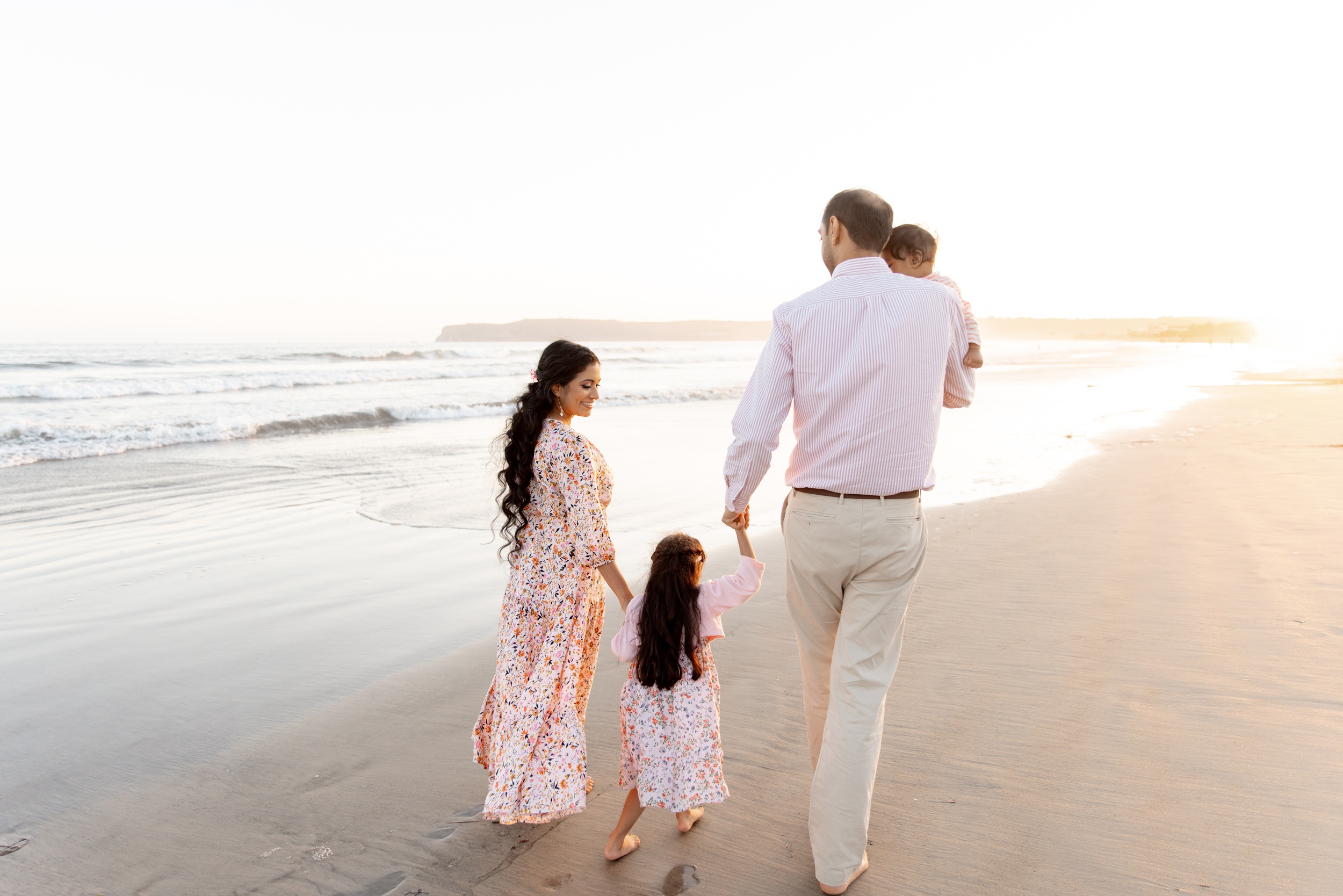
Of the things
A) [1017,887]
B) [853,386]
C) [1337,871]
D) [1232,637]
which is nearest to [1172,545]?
[1232,637]

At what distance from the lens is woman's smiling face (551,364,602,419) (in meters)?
2.73

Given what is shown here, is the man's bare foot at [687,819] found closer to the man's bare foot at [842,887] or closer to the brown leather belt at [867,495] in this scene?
the man's bare foot at [842,887]

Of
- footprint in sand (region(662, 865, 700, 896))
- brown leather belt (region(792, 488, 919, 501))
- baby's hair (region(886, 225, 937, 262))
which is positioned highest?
baby's hair (region(886, 225, 937, 262))

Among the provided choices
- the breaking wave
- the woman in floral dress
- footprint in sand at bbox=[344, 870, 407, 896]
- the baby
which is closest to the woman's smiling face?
the woman in floral dress

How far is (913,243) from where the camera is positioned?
8.45 feet

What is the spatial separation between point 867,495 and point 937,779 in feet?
4.41

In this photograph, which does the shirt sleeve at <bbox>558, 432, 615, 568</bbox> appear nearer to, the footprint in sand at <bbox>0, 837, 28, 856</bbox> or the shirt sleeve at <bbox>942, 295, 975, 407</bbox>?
the shirt sleeve at <bbox>942, 295, 975, 407</bbox>

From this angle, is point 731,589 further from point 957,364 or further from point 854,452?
point 957,364

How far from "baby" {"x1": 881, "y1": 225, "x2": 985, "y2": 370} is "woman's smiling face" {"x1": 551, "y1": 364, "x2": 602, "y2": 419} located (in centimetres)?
102

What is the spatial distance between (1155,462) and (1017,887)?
865cm

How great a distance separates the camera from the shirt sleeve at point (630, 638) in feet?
8.70

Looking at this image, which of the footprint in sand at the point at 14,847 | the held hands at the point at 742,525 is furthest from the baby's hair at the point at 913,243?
the footprint in sand at the point at 14,847

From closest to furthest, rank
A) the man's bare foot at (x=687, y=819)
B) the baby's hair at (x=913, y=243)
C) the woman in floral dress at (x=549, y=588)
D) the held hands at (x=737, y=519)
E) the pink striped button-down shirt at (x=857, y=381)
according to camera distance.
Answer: the pink striped button-down shirt at (x=857, y=381)
the held hands at (x=737, y=519)
the baby's hair at (x=913, y=243)
the woman in floral dress at (x=549, y=588)
the man's bare foot at (x=687, y=819)

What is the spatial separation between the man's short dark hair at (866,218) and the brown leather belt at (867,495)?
0.72m
